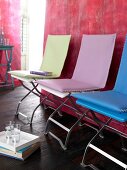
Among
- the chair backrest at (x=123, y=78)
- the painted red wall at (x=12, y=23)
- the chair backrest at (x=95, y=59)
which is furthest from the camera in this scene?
the painted red wall at (x=12, y=23)

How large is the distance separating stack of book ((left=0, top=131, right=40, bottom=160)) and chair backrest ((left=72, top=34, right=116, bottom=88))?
77cm

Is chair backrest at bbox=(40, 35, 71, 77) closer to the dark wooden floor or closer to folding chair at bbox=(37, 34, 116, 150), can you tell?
folding chair at bbox=(37, 34, 116, 150)

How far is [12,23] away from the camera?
4.37 metres

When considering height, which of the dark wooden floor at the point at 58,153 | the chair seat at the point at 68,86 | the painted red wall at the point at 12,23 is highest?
the painted red wall at the point at 12,23

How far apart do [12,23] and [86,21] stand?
2.23m

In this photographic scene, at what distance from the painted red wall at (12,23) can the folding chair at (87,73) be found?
7.58 feet

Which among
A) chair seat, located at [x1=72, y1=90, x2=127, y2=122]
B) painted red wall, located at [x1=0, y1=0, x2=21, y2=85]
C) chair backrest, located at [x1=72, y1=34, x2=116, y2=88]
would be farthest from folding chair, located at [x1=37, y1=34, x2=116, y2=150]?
painted red wall, located at [x1=0, y1=0, x2=21, y2=85]

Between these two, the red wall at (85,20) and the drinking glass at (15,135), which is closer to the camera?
the drinking glass at (15,135)

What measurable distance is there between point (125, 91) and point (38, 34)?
12.0 ft

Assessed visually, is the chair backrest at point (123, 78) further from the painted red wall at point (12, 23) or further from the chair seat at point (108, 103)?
the painted red wall at point (12, 23)

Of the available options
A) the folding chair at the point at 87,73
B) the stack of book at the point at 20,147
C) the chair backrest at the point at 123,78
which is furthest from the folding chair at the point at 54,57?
the chair backrest at the point at 123,78

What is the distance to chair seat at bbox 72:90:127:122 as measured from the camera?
143cm

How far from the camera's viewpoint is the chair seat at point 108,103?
56.3 inches

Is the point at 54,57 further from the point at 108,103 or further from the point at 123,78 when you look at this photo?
the point at 108,103
